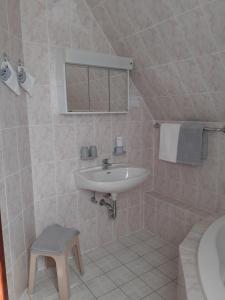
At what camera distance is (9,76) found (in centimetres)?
149

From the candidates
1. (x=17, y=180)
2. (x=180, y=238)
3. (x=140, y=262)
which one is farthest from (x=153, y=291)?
(x=17, y=180)

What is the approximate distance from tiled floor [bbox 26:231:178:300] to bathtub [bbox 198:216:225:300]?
559mm

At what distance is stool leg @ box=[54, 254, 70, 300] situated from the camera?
1609 mm

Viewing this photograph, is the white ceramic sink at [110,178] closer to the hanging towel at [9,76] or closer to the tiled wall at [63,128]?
the tiled wall at [63,128]

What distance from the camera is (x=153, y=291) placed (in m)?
1.76

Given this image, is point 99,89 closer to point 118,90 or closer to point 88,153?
point 118,90

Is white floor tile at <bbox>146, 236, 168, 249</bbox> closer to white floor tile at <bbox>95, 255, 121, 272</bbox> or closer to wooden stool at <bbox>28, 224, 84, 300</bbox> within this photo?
white floor tile at <bbox>95, 255, 121, 272</bbox>

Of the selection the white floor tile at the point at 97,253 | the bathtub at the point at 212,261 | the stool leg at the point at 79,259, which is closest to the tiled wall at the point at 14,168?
the stool leg at the point at 79,259

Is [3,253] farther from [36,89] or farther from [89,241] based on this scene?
[36,89]

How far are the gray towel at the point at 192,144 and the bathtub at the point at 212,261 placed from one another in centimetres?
61

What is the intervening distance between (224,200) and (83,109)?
1486 mm

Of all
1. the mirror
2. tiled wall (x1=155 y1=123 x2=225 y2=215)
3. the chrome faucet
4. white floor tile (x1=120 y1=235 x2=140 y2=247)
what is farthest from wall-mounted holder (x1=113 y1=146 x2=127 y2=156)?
white floor tile (x1=120 y1=235 x2=140 y2=247)

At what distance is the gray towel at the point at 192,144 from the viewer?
2076 mm

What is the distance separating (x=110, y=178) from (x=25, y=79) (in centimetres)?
111
